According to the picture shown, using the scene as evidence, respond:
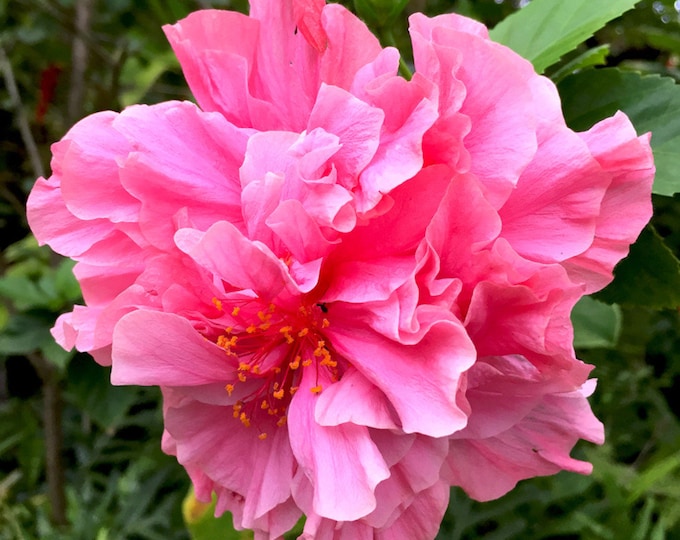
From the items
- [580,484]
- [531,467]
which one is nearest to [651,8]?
[580,484]

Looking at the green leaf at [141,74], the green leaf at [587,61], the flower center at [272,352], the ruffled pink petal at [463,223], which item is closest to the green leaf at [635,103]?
the green leaf at [587,61]

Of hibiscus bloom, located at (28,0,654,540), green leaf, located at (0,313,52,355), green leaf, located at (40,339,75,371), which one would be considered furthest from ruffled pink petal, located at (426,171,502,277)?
green leaf, located at (0,313,52,355)

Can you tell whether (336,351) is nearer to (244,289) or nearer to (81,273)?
(244,289)

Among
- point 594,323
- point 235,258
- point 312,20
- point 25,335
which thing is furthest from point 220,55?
point 25,335

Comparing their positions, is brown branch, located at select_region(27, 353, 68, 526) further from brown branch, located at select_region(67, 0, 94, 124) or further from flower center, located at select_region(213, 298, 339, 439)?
flower center, located at select_region(213, 298, 339, 439)

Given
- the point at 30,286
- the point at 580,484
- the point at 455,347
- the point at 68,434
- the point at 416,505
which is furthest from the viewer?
the point at 68,434

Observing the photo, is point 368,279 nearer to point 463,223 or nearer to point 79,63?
point 463,223

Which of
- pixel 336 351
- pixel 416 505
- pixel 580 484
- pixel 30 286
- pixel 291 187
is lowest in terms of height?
pixel 580 484
